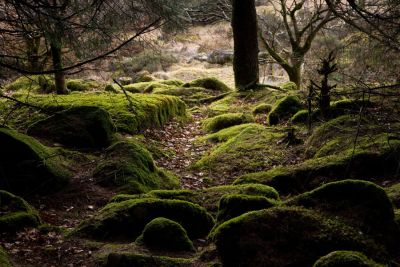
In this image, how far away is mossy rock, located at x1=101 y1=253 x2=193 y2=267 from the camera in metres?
3.78

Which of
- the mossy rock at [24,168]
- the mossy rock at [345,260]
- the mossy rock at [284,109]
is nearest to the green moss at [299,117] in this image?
the mossy rock at [284,109]

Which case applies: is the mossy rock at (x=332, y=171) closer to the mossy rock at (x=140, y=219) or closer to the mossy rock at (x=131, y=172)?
the mossy rock at (x=140, y=219)

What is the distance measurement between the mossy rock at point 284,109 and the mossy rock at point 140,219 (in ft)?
20.4

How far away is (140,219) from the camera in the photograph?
497cm

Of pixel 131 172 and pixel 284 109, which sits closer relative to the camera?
pixel 131 172

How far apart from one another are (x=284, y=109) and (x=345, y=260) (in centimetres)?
819

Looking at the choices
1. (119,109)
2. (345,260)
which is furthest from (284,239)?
(119,109)

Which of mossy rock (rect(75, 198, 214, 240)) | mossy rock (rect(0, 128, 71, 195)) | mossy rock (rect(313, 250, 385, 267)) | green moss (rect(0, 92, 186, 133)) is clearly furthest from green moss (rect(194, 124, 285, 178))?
mossy rock (rect(313, 250, 385, 267))

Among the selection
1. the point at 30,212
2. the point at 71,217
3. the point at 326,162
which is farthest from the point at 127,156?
the point at 326,162

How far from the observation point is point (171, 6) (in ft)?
22.2

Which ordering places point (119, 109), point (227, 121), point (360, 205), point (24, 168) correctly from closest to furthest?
point (360, 205), point (24, 168), point (119, 109), point (227, 121)

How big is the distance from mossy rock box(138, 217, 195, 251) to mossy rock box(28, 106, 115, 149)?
13.2 feet

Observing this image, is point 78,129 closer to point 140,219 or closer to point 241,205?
point 140,219

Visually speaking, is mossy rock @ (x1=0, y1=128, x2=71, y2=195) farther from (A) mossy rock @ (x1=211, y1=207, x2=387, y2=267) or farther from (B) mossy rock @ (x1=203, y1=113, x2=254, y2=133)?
(B) mossy rock @ (x1=203, y1=113, x2=254, y2=133)
